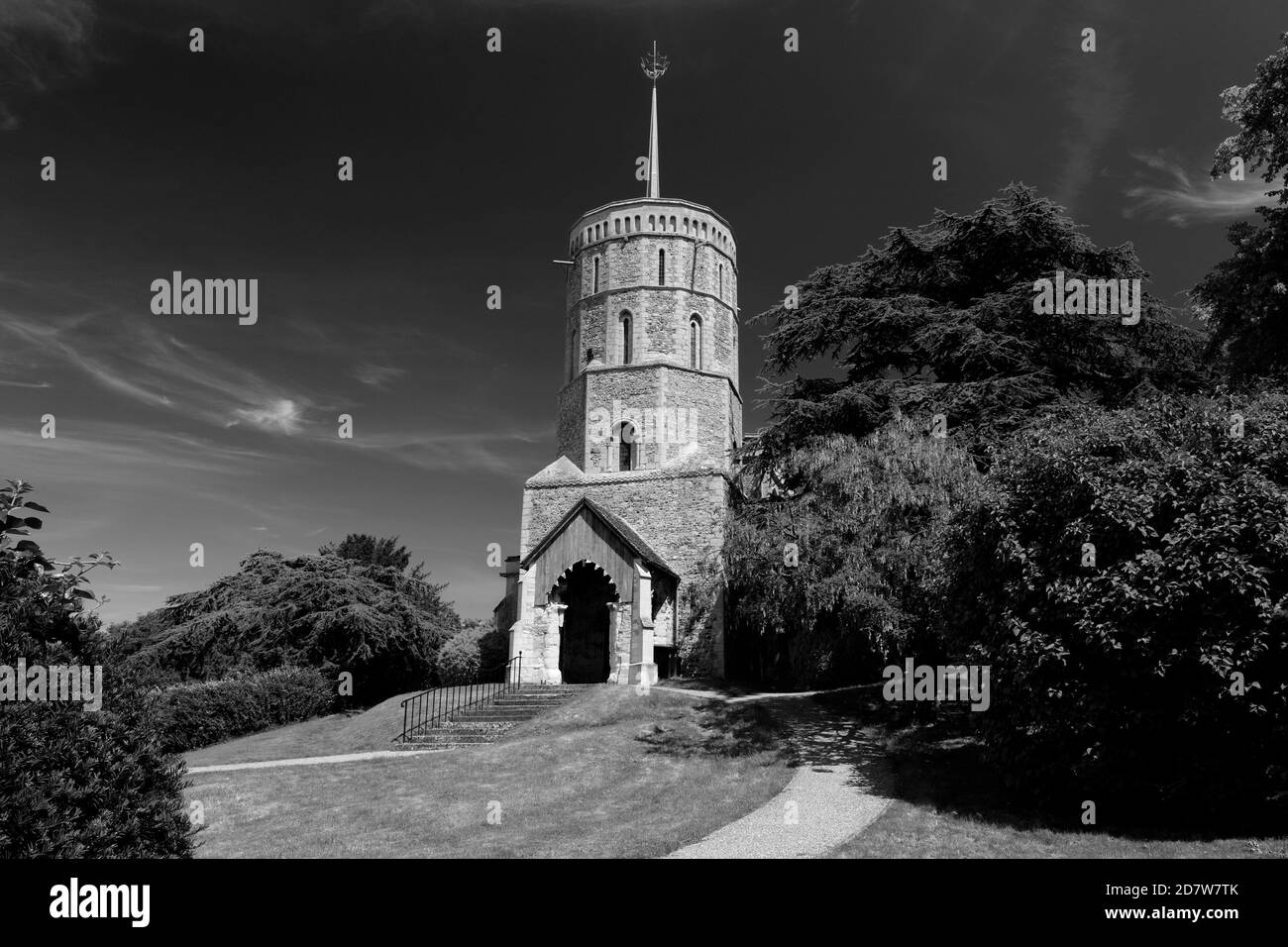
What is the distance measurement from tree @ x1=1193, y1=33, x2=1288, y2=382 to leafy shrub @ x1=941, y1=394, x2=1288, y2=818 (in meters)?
5.44

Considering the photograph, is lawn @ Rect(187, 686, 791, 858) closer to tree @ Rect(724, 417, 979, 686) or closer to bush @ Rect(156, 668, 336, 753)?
tree @ Rect(724, 417, 979, 686)

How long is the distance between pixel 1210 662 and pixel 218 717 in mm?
25120

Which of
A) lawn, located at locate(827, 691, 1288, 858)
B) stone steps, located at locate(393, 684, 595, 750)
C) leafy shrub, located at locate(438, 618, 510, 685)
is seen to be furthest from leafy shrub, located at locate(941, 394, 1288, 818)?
leafy shrub, located at locate(438, 618, 510, 685)

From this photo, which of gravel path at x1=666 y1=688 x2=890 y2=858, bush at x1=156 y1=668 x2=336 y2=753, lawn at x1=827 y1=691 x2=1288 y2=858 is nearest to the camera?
lawn at x1=827 y1=691 x2=1288 y2=858

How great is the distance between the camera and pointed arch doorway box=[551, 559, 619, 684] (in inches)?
1159

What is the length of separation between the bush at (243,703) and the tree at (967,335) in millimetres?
17467

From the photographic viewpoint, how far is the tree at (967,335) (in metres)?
20.4

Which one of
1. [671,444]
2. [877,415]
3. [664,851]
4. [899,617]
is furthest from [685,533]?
[664,851]

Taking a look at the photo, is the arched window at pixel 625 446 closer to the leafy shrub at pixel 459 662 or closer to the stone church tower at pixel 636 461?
the stone church tower at pixel 636 461

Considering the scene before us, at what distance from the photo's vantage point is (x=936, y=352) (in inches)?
850

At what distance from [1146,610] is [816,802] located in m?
5.65

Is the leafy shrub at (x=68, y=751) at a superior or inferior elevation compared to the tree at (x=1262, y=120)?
inferior

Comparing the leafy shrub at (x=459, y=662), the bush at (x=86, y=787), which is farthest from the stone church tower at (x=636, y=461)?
the bush at (x=86, y=787)
